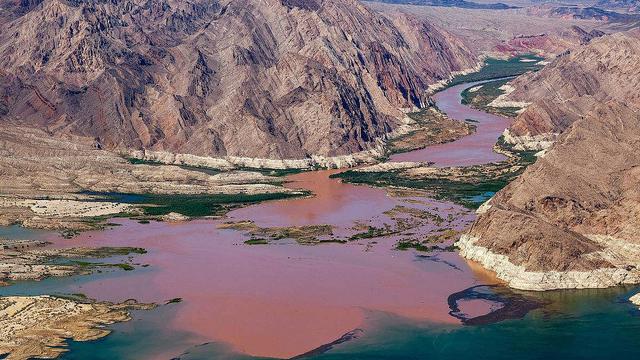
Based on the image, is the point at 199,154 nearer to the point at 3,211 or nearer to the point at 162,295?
the point at 3,211

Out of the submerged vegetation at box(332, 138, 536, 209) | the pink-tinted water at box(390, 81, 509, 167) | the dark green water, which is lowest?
the dark green water

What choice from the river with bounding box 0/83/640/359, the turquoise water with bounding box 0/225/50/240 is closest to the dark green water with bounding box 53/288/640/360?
the river with bounding box 0/83/640/359

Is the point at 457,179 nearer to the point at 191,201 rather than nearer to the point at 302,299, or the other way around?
the point at 191,201

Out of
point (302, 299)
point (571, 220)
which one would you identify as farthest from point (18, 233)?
point (571, 220)

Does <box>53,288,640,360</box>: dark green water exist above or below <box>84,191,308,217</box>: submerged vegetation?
below

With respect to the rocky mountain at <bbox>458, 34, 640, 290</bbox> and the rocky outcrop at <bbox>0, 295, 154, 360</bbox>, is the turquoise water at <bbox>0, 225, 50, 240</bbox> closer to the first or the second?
the rocky outcrop at <bbox>0, 295, 154, 360</bbox>

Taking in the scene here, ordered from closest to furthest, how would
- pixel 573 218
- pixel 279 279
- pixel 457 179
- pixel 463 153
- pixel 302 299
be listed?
pixel 302 299, pixel 279 279, pixel 573 218, pixel 457 179, pixel 463 153
